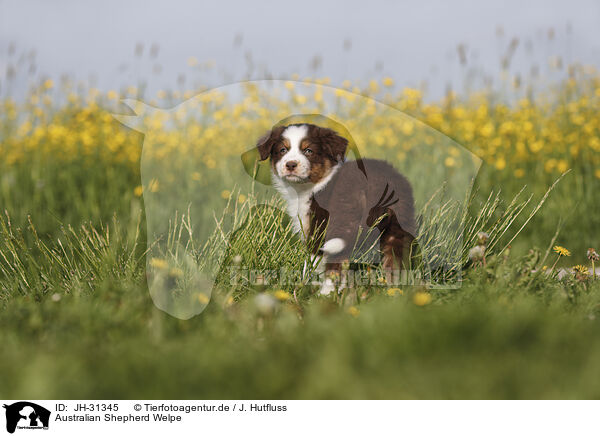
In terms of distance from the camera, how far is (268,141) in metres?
2.49

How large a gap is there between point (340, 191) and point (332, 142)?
0.74ft

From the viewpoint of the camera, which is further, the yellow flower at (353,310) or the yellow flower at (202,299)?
the yellow flower at (202,299)

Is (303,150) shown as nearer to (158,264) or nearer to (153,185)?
(153,185)

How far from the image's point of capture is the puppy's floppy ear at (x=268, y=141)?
2.48 meters

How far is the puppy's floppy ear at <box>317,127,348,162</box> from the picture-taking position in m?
2.48

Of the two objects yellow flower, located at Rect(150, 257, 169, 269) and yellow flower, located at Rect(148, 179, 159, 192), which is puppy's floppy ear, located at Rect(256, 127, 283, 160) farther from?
yellow flower, located at Rect(150, 257, 169, 269)

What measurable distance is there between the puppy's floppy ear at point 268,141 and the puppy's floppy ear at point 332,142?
188 mm

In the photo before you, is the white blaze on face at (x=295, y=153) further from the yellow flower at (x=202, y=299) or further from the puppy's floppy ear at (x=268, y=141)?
the yellow flower at (x=202, y=299)

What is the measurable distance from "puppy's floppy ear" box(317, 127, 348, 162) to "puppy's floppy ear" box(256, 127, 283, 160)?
0.19 meters
